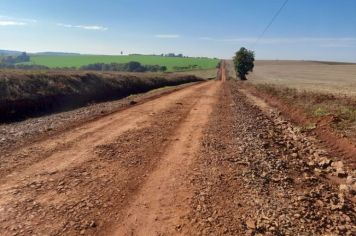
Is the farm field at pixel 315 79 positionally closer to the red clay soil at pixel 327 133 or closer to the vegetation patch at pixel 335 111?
the vegetation patch at pixel 335 111

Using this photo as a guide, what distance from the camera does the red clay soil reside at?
458 inches

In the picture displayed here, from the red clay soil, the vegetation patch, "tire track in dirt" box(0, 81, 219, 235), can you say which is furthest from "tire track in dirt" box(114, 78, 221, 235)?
the vegetation patch

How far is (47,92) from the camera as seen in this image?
21.9 meters

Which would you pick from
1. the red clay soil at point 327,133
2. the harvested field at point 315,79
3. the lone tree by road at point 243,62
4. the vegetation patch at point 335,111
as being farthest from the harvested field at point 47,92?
the lone tree by road at point 243,62

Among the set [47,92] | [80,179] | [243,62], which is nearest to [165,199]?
[80,179]

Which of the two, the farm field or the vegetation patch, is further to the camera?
the farm field

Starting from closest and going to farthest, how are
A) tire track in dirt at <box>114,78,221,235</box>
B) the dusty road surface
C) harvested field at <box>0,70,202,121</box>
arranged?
tire track in dirt at <box>114,78,221,235</box>
the dusty road surface
harvested field at <box>0,70,202,121</box>

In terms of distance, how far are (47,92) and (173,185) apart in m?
16.4

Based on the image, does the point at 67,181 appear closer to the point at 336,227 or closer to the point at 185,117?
the point at 336,227

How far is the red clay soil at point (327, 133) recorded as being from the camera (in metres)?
11.6

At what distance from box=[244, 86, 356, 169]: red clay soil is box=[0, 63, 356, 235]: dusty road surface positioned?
30 centimetres

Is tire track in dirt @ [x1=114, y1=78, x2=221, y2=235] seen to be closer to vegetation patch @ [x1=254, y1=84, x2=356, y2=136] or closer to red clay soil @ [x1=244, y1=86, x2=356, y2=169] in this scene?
red clay soil @ [x1=244, y1=86, x2=356, y2=169]

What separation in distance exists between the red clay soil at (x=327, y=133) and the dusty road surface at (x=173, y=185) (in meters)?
0.30

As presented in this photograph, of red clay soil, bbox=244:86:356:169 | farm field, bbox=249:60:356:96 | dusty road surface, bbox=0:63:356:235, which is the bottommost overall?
farm field, bbox=249:60:356:96
